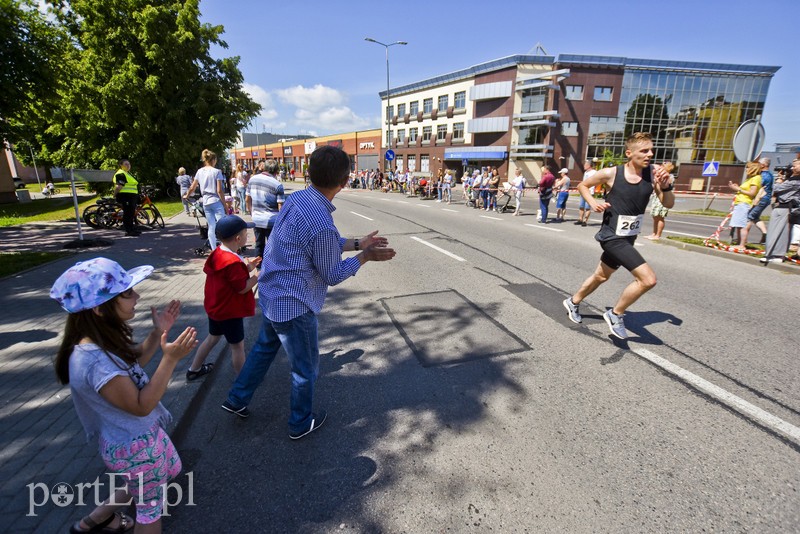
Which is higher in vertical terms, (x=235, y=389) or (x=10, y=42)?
(x=10, y=42)

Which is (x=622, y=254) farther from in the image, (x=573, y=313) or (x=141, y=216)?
(x=141, y=216)

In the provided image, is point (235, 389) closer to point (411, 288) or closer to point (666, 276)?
point (411, 288)

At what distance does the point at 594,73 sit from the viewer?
40188 millimetres

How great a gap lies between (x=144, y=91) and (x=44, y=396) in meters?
22.7

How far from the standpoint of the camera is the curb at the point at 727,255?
279 inches

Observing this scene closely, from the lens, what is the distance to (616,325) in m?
4.26

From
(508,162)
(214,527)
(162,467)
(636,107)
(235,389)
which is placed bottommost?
(214,527)

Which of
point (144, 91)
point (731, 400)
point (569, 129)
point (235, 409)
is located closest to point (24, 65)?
point (235, 409)

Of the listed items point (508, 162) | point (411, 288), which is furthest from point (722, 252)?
point (508, 162)

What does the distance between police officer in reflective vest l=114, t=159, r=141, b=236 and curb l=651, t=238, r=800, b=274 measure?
14.0 metres

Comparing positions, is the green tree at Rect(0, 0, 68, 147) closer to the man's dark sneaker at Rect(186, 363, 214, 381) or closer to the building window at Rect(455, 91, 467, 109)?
the man's dark sneaker at Rect(186, 363, 214, 381)

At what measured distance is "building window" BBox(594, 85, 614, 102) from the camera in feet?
133

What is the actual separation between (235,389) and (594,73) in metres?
48.0

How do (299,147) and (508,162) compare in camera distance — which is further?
(299,147)
